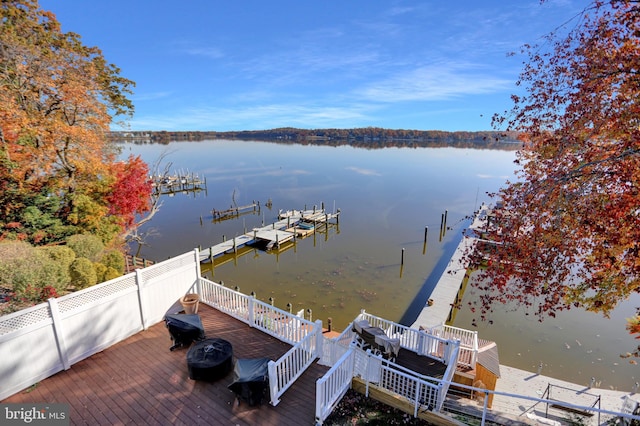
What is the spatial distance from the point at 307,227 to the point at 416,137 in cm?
18863

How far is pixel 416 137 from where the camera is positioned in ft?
655

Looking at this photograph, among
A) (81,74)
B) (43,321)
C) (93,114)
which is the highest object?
(81,74)

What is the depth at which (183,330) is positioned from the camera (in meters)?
7.48

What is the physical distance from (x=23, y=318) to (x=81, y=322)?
114 cm

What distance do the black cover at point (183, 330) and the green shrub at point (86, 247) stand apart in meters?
5.16

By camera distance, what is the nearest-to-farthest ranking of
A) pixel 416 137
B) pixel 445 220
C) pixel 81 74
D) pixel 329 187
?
pixel 81 74 < pixel 445 220 < pixel 329 187 < pixel 416 137

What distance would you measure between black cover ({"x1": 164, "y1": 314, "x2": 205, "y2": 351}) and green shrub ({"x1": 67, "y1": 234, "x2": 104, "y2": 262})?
5.16 meters

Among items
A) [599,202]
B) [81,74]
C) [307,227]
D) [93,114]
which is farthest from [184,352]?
[307,227]

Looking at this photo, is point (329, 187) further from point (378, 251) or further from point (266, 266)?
point (266, 266)

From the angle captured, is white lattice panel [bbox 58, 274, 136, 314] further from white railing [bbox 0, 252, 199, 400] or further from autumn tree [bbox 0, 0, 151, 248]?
autumn tree [bbox 0, 0, 151, 248]

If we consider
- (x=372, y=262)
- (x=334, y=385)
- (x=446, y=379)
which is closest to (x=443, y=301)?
(x=372, y=262)

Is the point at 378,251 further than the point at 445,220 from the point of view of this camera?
No

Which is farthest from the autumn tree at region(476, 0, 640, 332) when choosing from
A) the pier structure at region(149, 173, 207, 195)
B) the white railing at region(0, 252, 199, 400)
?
the pier structure at region(149, 173, 207, 195)

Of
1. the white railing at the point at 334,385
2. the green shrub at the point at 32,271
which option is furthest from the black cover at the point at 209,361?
the green shrub at the point at 32,271
